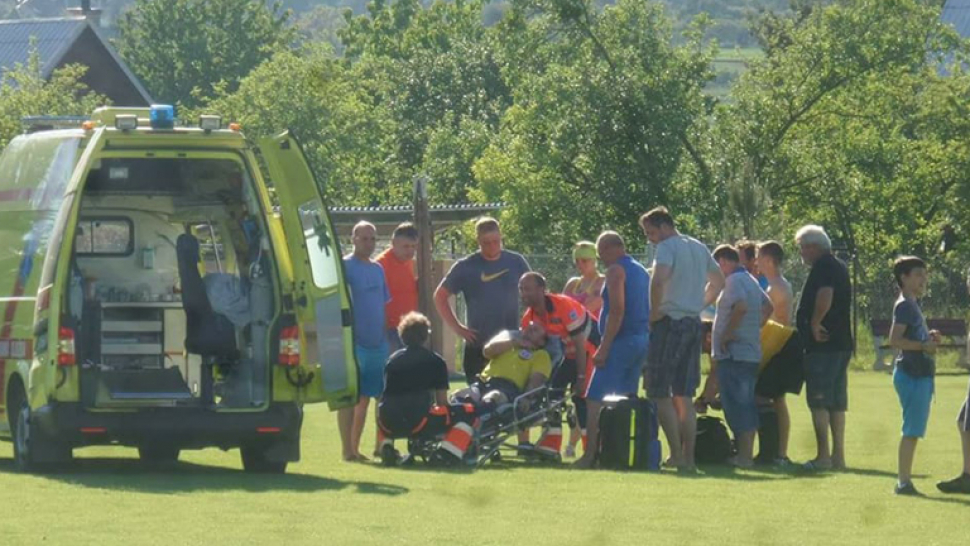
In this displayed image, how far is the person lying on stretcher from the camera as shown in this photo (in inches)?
637

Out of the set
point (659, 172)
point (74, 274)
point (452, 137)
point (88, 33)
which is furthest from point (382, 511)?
point (88, 33)

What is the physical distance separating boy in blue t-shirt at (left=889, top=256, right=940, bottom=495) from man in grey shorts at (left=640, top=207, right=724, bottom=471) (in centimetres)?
182

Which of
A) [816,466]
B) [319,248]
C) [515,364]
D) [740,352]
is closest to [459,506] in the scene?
[319,248]

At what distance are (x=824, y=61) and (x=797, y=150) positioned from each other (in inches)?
67.0

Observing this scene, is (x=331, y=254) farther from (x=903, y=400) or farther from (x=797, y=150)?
(x=797, y=150)

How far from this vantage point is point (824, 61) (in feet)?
138

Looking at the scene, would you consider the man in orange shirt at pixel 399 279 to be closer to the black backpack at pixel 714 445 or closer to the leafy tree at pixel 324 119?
the black backpack at pixel 714 445

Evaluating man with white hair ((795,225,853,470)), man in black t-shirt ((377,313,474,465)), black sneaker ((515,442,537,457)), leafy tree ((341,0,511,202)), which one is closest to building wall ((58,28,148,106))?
leafy tree ((341,0,511,202))

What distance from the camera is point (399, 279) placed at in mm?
17359

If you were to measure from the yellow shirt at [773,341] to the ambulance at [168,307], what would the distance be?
3419 millimetres

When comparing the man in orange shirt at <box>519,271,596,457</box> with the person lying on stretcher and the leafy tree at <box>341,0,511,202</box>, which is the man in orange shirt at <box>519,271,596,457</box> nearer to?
the person lying on stretcher

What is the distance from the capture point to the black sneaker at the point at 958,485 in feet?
45.4

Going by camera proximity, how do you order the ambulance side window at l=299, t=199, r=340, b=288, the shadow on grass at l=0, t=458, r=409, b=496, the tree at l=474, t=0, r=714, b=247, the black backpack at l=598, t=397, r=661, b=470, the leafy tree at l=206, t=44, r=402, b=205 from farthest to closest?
the leafy tree at l=206, t=44, r=402, b=205, the tree at l=474, t=0, r=714, b=247, the black backpack at l=598, t=397, r=661, b=470, the ambulance side window at l=299, t=199, r=340, b=288, the shadow on grass at l=0, t=458, r=409, b=496

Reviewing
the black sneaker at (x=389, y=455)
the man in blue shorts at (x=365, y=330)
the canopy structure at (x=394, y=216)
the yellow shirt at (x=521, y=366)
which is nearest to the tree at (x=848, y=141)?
the canopy structure at (x=394, y=216)
